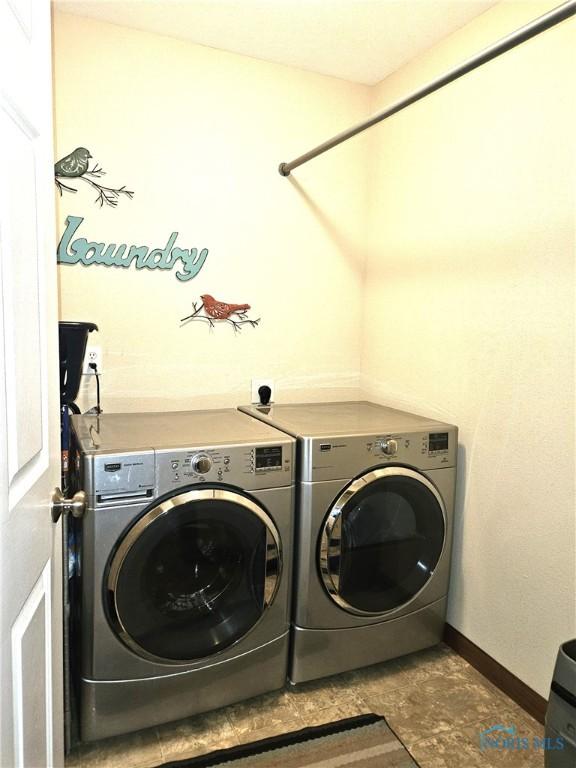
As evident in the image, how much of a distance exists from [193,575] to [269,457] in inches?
17.6

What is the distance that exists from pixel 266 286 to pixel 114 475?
128 centimetres

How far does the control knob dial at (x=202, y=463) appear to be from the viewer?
5.39 feet

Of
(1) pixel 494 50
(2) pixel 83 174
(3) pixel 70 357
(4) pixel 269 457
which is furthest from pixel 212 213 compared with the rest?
(1) pixel 494 50

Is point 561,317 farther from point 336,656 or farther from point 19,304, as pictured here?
point 19,304

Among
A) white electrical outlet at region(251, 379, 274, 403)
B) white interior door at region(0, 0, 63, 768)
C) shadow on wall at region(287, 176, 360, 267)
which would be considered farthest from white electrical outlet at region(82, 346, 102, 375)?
shadow on wall at region(287, 176, 360, 267)

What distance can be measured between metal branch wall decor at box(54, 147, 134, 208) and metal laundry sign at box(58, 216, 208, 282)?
0.39 ft

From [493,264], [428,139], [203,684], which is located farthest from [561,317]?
[203,684]

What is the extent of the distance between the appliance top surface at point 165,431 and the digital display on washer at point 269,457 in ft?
0.09

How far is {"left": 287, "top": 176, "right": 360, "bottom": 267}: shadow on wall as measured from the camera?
2549mm

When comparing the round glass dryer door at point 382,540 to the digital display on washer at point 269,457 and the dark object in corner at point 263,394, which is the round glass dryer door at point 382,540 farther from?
the dark object in corner at point 263,394

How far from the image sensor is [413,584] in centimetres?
206

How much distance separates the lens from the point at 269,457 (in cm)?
177

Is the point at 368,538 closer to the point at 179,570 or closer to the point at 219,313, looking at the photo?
the point at 179,570

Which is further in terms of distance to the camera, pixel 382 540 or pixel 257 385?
pixel 257 385
